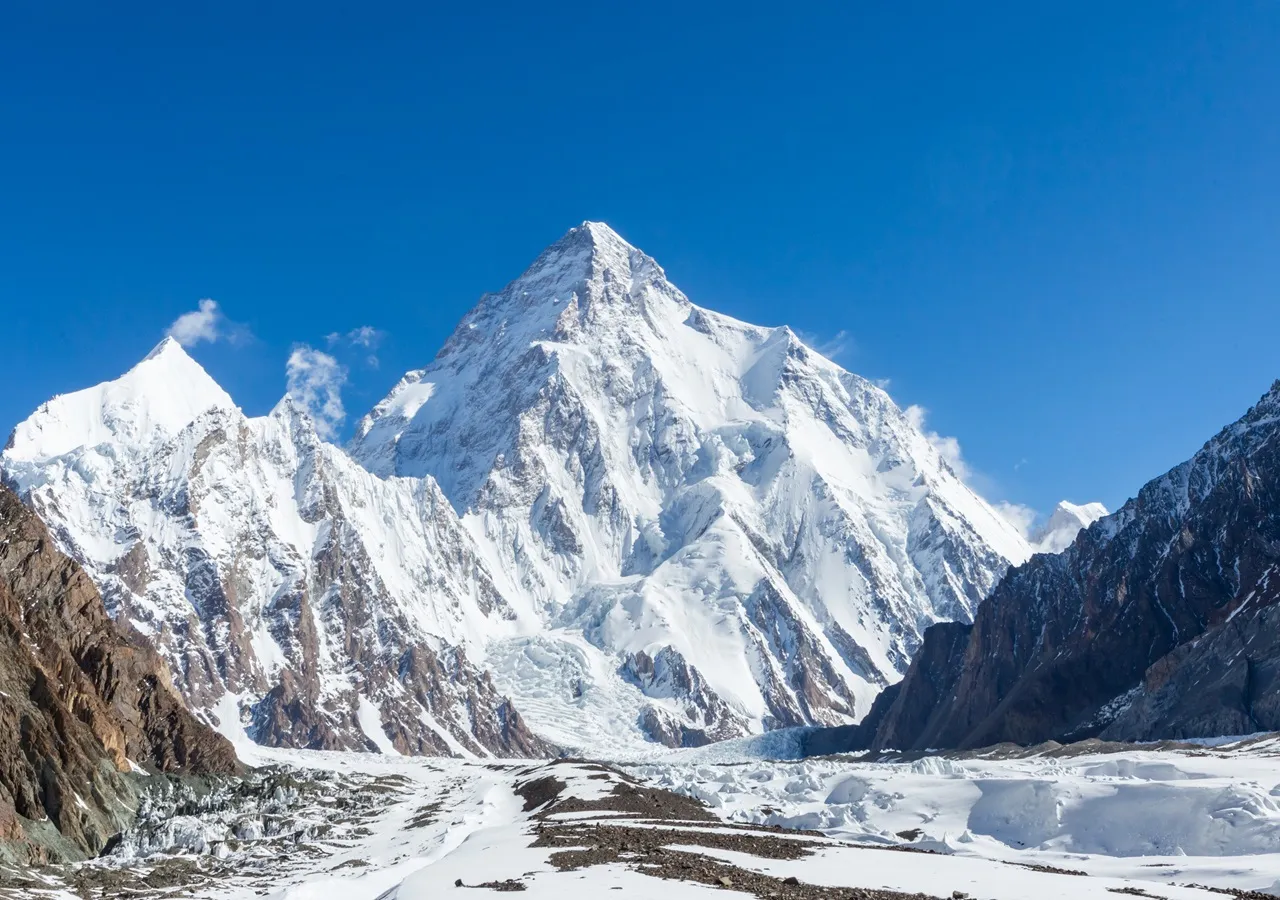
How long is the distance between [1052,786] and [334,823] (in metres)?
56.9

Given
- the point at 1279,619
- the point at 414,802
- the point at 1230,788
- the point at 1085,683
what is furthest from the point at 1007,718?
the point at 1230,788

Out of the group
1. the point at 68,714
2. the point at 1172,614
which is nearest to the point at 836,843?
the point at 68,714

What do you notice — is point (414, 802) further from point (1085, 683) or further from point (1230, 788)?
point (1085, 683)

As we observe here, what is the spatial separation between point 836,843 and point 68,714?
2029 inches

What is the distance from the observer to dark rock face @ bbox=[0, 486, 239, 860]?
6009 centimetres

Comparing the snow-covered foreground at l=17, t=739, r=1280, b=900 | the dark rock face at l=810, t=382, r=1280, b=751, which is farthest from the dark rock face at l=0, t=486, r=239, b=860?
the dark rock face at l=810, t=382, r=1280, b=751

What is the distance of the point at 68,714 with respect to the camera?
7112 centimetres

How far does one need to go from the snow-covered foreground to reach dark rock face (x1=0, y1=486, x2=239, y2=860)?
199 inches

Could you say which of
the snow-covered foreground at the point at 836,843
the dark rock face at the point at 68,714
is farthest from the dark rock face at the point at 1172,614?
the dark rock face at the point at 68,714

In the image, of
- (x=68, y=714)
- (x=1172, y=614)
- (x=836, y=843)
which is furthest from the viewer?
(x=1172, y=614)

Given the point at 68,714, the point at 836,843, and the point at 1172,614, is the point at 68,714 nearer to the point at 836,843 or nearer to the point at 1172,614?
the point at 836,843

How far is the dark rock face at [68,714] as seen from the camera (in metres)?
60.1

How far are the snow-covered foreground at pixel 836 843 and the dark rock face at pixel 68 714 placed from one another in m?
5.07

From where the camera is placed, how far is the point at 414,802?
384ft
